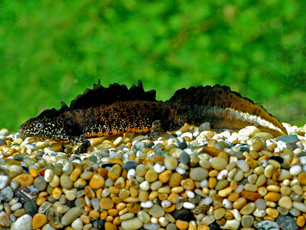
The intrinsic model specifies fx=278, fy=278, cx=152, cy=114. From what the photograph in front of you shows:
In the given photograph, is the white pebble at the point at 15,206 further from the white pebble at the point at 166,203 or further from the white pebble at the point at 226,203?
the white pebble at the point at 226,203

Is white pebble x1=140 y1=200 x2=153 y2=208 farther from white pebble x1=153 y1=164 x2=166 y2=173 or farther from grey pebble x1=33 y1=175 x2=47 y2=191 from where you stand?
grey pebble x1=33 y1=175 x2=47 y2=191

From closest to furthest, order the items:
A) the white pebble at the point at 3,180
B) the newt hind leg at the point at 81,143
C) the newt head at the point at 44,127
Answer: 1. the white pebble at the point at 3,180
2. the newt hind leg at the point at 81,143
3. the newt head at the point at 44,127

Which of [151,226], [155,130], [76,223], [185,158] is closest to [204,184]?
[185,158]

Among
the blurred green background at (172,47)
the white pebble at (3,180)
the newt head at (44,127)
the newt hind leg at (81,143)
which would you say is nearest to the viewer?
the white pebble at (3,180)

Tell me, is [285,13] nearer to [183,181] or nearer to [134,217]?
[183,181]

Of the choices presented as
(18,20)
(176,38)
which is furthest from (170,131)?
(18,20)

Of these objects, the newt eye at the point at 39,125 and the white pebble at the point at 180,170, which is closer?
the white pebble at the point at 180,170

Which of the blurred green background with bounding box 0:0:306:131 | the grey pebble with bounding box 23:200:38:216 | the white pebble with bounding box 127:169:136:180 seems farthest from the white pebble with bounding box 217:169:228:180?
the blurred green background with bounding box 0:0:306:131

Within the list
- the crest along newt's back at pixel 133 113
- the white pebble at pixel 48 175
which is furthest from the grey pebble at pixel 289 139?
the white pebble at pixel 48 175
